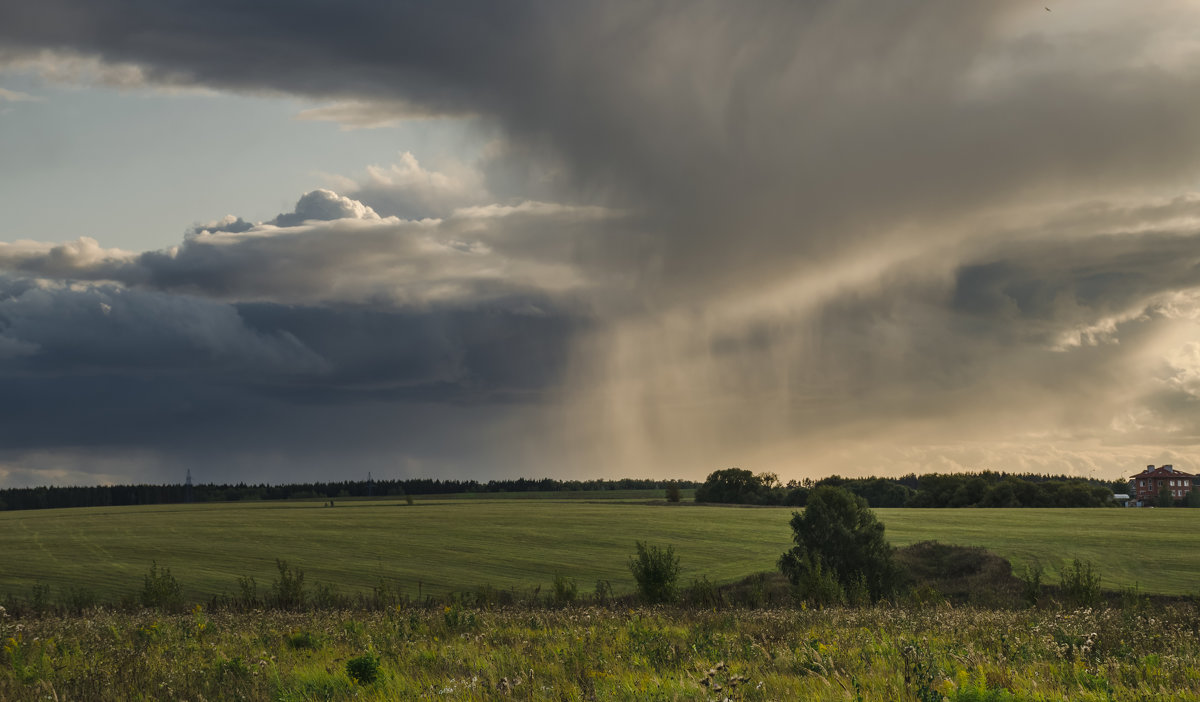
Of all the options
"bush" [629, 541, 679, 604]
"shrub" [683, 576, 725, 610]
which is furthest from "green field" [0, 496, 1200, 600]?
"shrub" [683, 576, 725, 610]

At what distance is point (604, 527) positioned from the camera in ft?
366

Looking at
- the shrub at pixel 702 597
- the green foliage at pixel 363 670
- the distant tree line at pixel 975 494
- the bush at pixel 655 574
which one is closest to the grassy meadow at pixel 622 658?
the green foliage at pixel 363 670

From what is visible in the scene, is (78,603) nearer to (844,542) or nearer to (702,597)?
(702,597)

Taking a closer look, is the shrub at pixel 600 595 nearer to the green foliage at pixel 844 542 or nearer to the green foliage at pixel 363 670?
the green foliage at pixel 363 670

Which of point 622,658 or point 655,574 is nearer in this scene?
point 622,658

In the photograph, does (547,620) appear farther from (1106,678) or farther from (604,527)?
(604,527)

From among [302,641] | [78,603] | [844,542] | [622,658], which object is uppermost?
[622,658]

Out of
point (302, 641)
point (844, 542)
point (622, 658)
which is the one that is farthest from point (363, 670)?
point (844, 542)

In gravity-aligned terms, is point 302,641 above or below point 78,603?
above

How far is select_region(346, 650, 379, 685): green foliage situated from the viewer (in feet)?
30.5

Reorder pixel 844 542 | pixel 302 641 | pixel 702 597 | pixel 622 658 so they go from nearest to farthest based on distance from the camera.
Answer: pixel 622 658, pixel 302 641, pixel 702 597, pixel 844 542

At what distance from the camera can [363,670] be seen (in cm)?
941

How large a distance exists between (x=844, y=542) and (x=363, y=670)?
191 feet

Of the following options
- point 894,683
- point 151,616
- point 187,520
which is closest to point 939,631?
point 894,683
